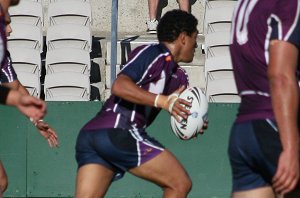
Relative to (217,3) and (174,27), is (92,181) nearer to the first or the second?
(174,27)

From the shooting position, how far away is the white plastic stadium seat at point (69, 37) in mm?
13141

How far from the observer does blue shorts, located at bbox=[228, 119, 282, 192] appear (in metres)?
4.64

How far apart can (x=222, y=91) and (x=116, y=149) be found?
5.62m

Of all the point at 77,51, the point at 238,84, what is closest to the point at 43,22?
the point at 77,51

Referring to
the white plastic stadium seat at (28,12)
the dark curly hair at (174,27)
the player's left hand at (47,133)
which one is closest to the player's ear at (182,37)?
the dark curly hair at (174,27)

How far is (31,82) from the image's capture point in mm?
12359

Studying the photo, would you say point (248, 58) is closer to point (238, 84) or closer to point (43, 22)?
point (238, 84)

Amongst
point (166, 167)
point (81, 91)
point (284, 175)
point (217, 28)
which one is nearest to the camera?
point (284, 175)

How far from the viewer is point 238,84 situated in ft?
15.9

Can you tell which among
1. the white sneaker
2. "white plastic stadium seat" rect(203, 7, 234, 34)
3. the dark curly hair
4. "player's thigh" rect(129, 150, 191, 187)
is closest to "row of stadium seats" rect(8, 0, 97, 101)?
the white sneaker

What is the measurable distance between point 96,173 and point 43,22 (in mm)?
7620

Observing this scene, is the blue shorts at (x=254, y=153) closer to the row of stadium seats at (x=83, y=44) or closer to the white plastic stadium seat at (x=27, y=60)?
the row of stadium seats at (x=83, y=44)

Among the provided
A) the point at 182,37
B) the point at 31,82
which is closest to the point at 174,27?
the point at 182,37

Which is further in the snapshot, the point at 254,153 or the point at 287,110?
the point at 254,153
